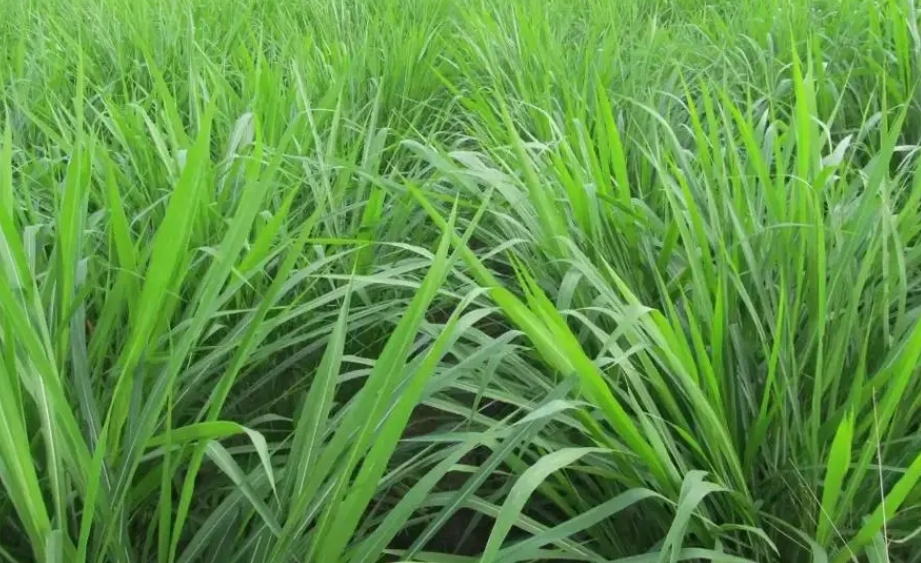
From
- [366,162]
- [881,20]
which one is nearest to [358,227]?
[366,162]

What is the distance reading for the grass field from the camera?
619mm

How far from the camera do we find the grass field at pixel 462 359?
0.62 m

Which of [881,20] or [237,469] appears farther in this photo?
[881,20]

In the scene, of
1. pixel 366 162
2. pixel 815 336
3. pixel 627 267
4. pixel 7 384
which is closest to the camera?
pixel 7 384

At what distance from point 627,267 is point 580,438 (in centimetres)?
23

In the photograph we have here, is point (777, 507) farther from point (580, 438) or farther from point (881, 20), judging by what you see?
point (881, 20)

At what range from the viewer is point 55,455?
604mm

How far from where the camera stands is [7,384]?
1.86ft

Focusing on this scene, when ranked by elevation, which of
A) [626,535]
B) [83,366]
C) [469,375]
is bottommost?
[626,535]

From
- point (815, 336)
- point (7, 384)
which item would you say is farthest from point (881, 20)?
point (7, 384)

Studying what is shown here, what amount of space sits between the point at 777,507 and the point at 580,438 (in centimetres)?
17

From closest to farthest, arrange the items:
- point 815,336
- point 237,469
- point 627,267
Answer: point 237,469 < point 815,336 < point 627,267

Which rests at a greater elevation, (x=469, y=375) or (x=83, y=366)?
(x=83, y=366)

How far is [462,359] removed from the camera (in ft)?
2.80
